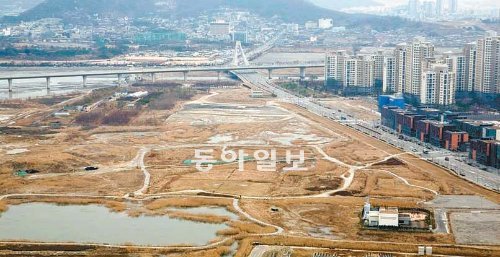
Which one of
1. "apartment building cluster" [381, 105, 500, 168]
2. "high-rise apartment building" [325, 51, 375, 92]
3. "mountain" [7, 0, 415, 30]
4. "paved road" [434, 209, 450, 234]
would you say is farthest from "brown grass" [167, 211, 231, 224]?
"mountain" [7, 0, 415, 30]

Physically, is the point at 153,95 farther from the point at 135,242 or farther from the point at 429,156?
the point at 135,242

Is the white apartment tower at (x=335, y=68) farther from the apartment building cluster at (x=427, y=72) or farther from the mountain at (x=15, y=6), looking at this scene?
the mountain at (x=15, y=6)

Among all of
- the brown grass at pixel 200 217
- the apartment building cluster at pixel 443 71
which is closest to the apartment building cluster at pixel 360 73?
the apartment building cluster at pixel 443 71

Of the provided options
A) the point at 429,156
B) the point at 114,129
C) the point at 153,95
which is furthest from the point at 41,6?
the point at 429,156

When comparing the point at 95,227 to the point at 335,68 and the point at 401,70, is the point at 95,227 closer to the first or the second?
the point at 401,70

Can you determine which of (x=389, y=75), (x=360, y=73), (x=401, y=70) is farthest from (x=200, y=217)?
(x=360, y=73)

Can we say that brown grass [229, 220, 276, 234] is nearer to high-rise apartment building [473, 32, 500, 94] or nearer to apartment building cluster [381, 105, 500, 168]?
apartment building cluster [381, 105, 500, 168]
